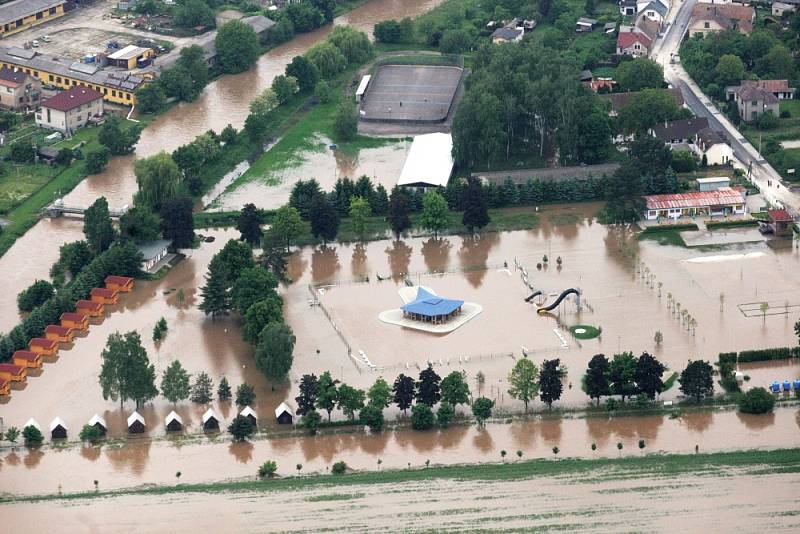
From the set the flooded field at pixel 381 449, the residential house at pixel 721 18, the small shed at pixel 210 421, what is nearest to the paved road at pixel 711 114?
the residential house at pixel 721 18

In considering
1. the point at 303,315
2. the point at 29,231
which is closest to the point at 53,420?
the point at 303,315

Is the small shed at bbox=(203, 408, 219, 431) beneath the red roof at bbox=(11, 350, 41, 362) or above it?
above

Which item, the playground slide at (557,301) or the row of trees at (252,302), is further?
the playground slide at (557,301)

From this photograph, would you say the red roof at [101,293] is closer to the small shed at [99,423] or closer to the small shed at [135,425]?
the small shed at [99,423]

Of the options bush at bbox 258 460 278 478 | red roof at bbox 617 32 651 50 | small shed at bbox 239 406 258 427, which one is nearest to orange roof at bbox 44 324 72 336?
small shed at bbox 239 406 258 427

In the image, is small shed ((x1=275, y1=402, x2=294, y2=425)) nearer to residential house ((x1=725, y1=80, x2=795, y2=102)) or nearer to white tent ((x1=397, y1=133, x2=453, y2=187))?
white tent ((x1=397, y1=133, x2=453, y2=187))

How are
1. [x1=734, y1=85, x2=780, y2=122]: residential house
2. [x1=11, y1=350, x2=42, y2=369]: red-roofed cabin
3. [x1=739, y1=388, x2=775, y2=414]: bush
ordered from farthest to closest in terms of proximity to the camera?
[x1=734, y1=85, x2=780, y2=122]: residential house, [x1=11, y1=350, x2=42, y2=369]: red-roofed cabin, [x1=739, y1=388, x2=775, y2=414]: bush

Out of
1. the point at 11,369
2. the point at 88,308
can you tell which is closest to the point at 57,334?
the point at 88,308

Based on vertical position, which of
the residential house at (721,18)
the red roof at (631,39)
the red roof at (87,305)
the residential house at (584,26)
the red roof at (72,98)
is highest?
the residential house at (721,18)

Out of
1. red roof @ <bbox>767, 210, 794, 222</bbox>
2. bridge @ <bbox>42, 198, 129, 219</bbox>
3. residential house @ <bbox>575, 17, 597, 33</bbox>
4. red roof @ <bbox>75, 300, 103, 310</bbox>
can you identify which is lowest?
bridge @ <bbox>42, 198, 129, 219</bbox>
